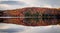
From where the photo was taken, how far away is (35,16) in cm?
122

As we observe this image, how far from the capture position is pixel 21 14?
1226mm

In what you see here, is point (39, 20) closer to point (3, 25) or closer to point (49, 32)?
point (49, 32)

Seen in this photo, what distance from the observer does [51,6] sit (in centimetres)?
123

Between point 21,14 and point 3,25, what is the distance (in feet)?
0.69

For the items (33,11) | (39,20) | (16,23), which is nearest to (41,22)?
(39,20)

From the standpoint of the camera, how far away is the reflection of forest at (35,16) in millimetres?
1215

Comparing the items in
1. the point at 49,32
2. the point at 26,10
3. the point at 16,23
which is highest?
the point at 26,10

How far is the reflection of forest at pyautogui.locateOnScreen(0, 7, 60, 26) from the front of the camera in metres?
1.21

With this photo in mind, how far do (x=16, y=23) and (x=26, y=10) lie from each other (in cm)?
17

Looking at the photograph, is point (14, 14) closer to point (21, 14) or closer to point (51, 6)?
point (21, 14)

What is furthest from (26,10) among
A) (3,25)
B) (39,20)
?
(3,25)

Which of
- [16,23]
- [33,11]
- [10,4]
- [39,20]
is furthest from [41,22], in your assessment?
[10,4]

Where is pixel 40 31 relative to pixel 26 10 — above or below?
below

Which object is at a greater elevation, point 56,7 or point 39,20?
point 56,7
